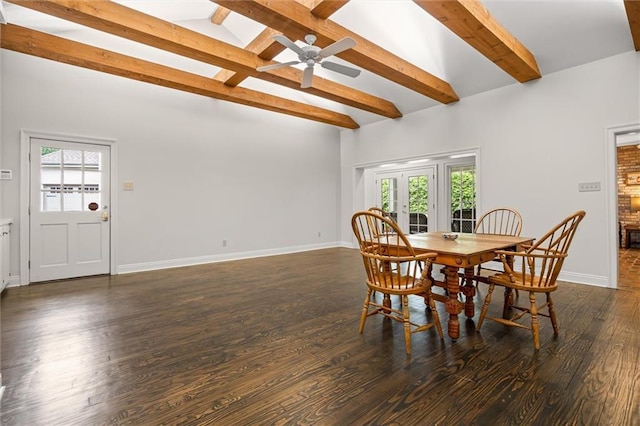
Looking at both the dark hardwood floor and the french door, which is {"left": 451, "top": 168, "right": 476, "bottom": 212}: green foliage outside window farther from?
the dark hardwood floor

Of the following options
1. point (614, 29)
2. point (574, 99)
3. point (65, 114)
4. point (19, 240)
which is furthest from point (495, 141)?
point (19, 240)

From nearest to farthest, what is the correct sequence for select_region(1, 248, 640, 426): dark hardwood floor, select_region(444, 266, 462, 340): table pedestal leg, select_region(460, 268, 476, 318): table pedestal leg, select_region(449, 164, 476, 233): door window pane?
select_region(1, 248, 640, 426): dark hardwood floor < select_region(444, 266, 462, 340): table pedestal leg < select_region(460, 268, 476, 318): table pedestal leg < select_region(449, 164, 476, 233): door window pane

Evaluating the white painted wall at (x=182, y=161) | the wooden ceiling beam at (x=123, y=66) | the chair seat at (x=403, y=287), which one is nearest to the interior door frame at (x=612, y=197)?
the chair seat at (x=403, y=287)

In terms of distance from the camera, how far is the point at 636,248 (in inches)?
268

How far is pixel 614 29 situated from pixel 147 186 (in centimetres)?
632

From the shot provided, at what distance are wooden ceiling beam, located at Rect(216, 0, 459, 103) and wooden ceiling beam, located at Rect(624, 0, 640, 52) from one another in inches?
80.7

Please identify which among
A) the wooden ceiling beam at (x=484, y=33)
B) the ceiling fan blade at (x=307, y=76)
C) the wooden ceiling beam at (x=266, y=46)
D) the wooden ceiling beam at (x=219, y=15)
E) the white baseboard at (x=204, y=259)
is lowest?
the white baseboard at (x=204, y=259)

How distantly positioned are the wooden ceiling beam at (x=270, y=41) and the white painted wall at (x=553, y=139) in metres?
3.10

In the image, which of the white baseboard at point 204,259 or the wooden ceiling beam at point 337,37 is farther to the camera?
the white baseboard at point 204,259

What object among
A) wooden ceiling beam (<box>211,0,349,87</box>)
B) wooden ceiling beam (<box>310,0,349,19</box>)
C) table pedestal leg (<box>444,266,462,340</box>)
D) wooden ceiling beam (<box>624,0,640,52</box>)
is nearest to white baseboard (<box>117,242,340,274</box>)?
wooden ceiling beam (<box>211,0,349,87</box>)

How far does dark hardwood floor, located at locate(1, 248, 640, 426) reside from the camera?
1.51 metres

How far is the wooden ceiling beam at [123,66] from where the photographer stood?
3.29 metres

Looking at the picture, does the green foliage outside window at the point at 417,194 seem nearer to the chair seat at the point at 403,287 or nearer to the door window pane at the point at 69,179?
the chair seat at the point at 403,287

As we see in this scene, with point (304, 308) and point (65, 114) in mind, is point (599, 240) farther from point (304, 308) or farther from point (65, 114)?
point (65, 114)
